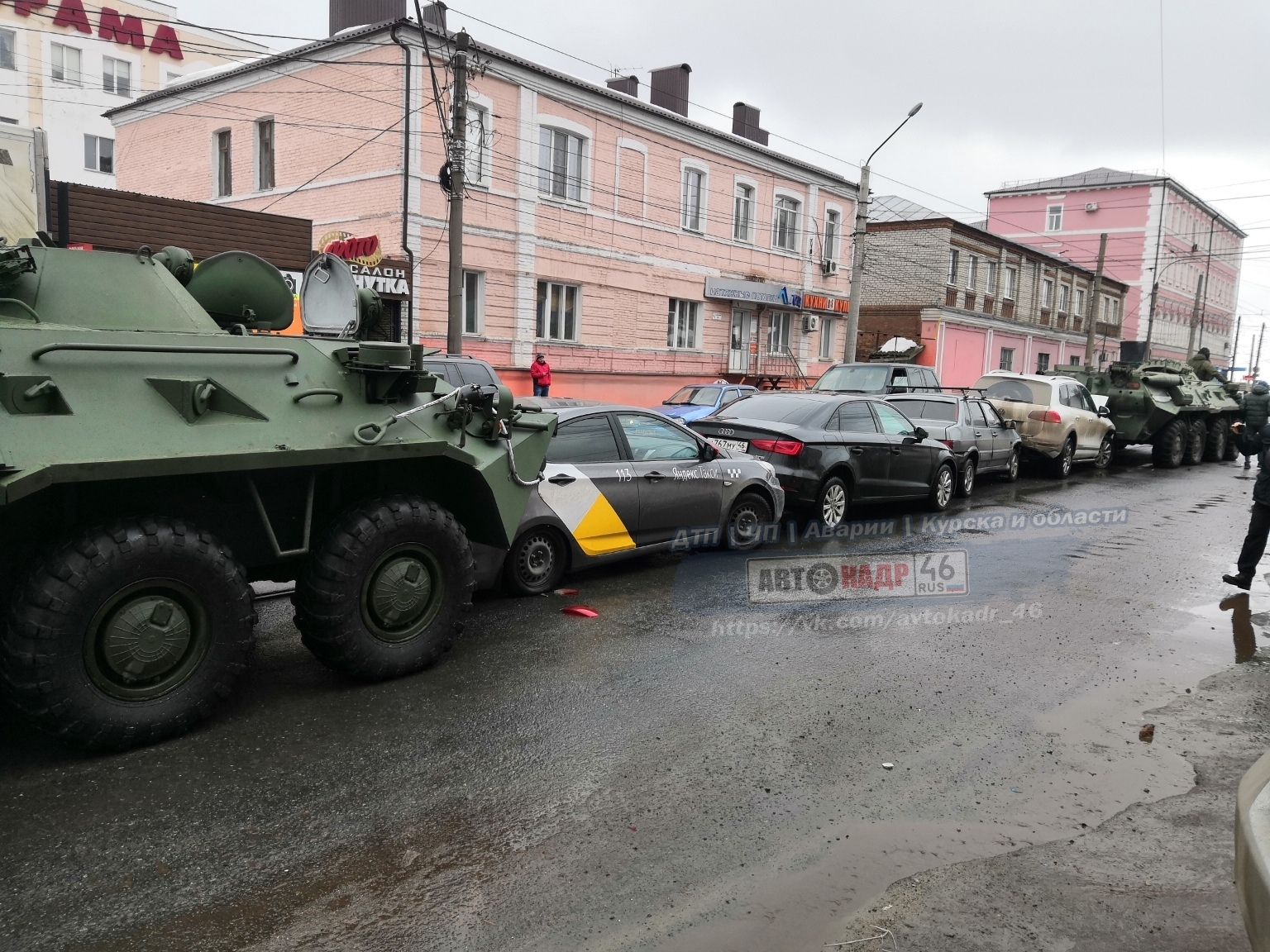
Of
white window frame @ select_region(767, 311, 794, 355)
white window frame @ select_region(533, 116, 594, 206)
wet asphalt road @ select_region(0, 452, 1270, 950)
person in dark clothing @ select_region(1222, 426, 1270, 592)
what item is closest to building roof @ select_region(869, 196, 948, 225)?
white window frame @ select_region(767, 311, 794, 355)

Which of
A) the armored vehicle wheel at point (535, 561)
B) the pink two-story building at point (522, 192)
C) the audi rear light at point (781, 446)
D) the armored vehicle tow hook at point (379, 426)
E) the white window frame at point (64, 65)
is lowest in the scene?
the armored vehicle wheel at point (535, 561)

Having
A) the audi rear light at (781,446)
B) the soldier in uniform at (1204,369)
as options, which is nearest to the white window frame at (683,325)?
the soldier in uniform at (1204,369)

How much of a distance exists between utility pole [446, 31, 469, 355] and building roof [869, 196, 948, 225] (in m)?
30.5

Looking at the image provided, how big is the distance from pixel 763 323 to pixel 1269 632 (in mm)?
24541

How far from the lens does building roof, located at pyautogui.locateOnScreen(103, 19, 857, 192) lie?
66.8 feet

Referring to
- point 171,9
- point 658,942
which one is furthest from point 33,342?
point 171,9

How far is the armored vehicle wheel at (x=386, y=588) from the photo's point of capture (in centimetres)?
505

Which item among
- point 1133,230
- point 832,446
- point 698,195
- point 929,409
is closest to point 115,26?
point 698,195

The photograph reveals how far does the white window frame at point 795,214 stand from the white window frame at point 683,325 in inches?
167

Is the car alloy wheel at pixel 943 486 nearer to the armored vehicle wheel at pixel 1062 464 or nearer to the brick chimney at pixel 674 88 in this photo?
the armored vehicle wheel at pixel 1062 464

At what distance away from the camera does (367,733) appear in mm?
4801

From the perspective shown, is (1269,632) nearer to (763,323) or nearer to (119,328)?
(119,328)

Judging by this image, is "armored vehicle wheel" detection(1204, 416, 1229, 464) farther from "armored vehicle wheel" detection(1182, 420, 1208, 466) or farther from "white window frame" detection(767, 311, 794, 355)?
"white window frame" detection(767, 311, 794, 355)

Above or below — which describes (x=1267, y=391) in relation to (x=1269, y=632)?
above
